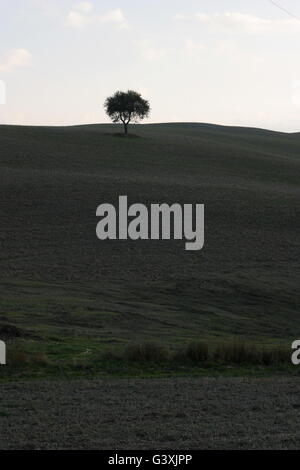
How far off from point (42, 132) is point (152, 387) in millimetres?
80282

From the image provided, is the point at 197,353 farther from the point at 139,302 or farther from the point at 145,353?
the point at 139,302

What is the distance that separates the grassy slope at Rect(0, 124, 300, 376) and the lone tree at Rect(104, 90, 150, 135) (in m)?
32.7

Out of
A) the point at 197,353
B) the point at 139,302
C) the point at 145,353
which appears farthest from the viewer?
the point at 139,302

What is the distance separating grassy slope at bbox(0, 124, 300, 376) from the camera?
25266 millimetres

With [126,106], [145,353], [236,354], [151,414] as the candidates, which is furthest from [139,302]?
[126,106]

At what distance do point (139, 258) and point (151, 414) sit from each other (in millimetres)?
25290

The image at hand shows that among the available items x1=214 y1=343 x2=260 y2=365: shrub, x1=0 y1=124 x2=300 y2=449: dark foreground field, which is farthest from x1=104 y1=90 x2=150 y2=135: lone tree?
x1=214 y1=343 x2=260 y2=365: shrub

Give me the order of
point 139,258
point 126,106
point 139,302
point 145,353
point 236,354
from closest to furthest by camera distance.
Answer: point 145,353 < point 236,354 < point 139,302 < point 139,258 < point 126,106

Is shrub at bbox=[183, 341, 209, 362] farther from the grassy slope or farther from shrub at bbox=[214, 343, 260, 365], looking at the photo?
the grassy slope

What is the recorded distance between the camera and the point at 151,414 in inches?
475

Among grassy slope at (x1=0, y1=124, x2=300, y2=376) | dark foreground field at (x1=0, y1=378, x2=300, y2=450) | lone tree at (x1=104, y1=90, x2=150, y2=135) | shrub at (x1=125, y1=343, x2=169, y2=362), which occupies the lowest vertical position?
dark foreground field at (x1=0, y1=378, x2=300, y2=450)

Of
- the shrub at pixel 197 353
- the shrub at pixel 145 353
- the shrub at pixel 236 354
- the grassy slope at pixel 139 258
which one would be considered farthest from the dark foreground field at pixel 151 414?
the grassy slope at pixel 139 258

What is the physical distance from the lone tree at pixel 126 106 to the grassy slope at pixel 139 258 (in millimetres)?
32710

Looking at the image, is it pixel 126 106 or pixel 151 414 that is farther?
pixel 126 106
